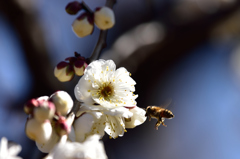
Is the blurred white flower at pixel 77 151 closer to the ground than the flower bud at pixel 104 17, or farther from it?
closer to the ground

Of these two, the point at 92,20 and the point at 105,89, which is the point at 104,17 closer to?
the point at 92,20

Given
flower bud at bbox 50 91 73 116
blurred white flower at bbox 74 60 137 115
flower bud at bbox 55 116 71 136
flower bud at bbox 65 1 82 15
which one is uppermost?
flower bud at bbox 65 1 82 15

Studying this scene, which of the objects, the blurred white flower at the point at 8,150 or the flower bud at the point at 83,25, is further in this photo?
the flower bud at the point at 83,25

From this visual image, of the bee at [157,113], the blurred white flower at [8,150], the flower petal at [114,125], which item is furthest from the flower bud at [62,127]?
the bee at [157,113]

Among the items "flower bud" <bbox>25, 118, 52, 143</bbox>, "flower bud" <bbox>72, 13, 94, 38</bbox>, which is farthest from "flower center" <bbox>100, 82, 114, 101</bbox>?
"flower bud" <bbox>25, 118, 52, 143</bbox>

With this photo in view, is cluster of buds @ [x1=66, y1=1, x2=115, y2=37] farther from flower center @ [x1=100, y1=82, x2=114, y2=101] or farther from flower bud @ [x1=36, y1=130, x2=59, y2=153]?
flower bud @ [x1=36, y1=130, x2=59, y2=153]

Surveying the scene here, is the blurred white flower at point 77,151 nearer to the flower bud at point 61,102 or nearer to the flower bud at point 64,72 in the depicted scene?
the flower bud at point 61,102

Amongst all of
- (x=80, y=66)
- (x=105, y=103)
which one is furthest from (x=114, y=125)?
(x=80, y=66)
